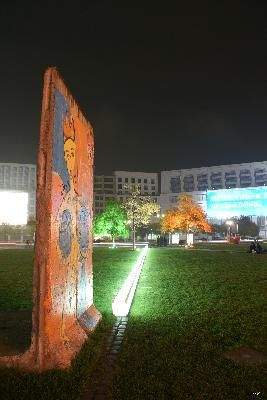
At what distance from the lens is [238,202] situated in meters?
95.5

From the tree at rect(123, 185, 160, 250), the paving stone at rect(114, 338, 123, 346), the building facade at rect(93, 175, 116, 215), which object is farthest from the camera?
the building facade at rect(93, 175, 116, 215)

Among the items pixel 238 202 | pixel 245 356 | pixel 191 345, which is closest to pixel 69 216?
pixel 191 345

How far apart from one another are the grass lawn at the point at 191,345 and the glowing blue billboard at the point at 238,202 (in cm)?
8763

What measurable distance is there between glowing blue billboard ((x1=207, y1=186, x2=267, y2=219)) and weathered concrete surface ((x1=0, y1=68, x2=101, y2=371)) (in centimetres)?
9249

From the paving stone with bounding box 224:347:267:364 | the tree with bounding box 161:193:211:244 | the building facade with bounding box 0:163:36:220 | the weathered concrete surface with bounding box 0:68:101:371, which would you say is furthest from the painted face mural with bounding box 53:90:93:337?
the building facade with bounding box 0:163:36:220

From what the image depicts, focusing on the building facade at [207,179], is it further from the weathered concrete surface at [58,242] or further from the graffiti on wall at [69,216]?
the weathered concrete surface at [58,242]

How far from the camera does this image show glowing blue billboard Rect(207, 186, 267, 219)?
93.6 metres

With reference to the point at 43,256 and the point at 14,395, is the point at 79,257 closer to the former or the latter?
the point at 43,256

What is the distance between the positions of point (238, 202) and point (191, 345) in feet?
308

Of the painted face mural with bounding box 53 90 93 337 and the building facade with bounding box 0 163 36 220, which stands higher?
the building facade with bounding box 0 163 36 220

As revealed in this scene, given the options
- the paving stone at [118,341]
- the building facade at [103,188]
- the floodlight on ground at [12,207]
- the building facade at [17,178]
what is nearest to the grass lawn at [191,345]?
the paving stone at [118,341]

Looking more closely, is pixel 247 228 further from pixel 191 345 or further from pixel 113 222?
pixel 191 345

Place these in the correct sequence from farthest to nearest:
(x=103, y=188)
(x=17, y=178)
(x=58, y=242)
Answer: (x=103, y=188) → (x=17, y=178) → (x=58, y=242)

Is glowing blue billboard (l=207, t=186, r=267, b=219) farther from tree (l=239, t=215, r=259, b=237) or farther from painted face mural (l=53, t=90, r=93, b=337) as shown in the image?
painted face mural (l=53, t=90, r=93, b=337)
